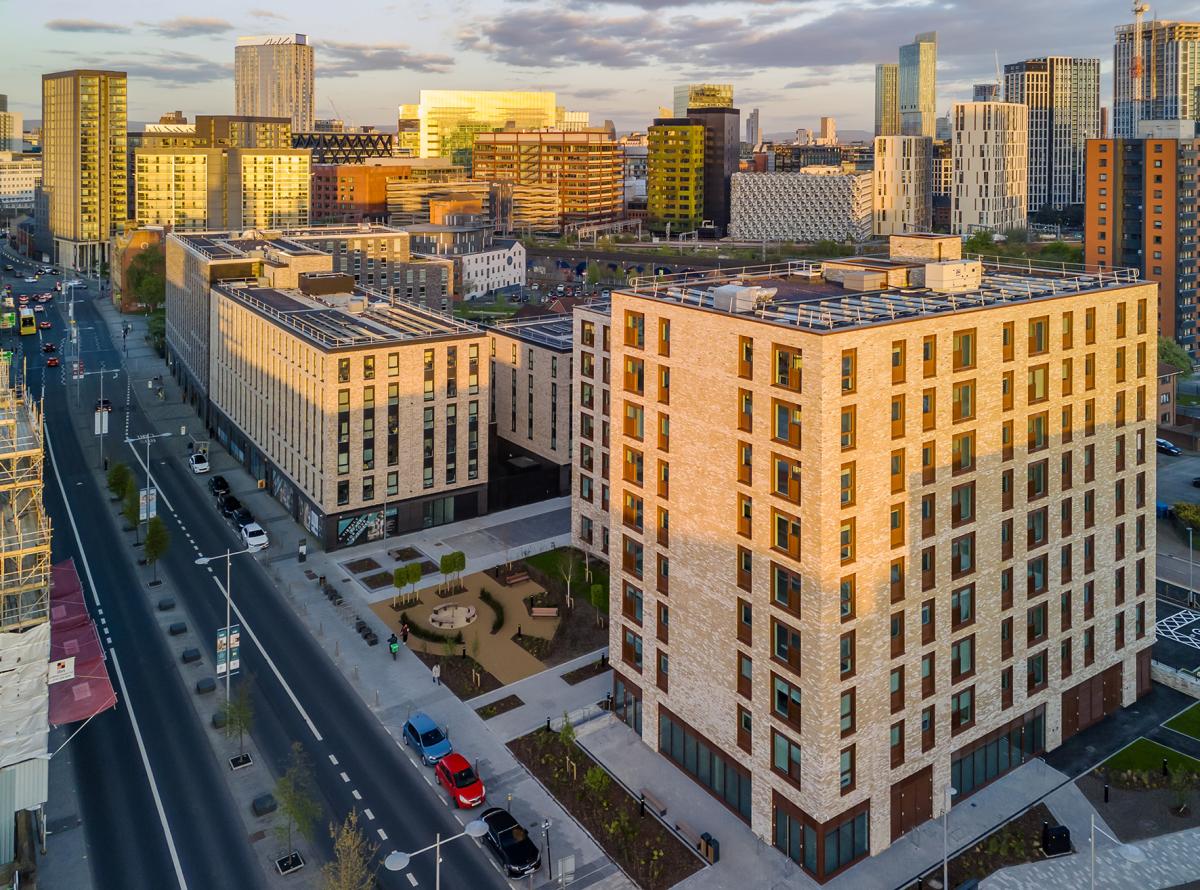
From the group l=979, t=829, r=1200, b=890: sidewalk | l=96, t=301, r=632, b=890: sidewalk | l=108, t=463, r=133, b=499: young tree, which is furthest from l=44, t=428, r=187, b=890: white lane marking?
l=979, t=829, r=1200, b=890: sidewalk

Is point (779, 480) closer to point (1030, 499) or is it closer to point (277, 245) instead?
point (1030, 499)

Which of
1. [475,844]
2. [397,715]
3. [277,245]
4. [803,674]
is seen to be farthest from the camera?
[277,245]

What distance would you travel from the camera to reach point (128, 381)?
14450 centimetres

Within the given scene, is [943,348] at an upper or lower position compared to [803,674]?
upper

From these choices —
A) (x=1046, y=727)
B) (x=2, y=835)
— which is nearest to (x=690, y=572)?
(x=1046, y=727)

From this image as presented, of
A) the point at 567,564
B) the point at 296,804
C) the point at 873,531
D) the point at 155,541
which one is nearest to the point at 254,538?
the point at 155,541

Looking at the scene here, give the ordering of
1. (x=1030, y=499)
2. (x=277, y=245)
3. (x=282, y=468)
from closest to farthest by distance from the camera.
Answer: (x=1030, y=499) < (x=282, y=468) < (x=277, y=245)

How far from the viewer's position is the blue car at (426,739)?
2114 inches

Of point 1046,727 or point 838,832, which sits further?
point 1046,727

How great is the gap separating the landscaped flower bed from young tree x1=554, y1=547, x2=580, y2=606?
1957 centimetres

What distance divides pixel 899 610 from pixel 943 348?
41.0 feet

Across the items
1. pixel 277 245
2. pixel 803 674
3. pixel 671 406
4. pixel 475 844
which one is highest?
pixel 277 245

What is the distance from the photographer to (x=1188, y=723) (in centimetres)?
5778

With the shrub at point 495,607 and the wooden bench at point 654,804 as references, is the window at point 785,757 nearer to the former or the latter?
the wooden bench at point 654,804
